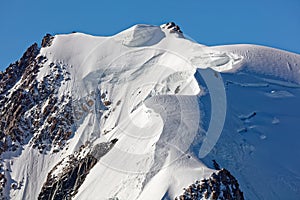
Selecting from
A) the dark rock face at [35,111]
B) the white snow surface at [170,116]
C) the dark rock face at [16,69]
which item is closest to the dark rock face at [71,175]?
the white snow surface at [170,116]

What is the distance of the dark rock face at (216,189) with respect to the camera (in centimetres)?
6075

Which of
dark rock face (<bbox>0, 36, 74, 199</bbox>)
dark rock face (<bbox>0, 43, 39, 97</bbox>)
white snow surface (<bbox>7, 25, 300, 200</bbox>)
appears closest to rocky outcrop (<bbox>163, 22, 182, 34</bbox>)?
white snow surface (<bbox>7, 25, 300, 200</bbox>)

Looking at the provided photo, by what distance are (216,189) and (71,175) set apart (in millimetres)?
19352

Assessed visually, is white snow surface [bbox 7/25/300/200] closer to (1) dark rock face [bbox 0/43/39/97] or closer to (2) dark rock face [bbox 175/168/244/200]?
(2) dark rock face [bbox 175/168/244/200]

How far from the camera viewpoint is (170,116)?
7200 cm

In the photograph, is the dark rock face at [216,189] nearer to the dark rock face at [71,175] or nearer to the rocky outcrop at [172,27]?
the dark rock face at [71,175]

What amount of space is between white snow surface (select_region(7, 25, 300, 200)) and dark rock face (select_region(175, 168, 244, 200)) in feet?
2.63

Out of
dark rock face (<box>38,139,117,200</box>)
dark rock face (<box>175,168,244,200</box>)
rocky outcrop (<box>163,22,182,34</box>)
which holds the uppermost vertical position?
rocky outcrop (<box>163,22,182,34</box>)

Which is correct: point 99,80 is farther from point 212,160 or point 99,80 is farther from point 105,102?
point 212,160

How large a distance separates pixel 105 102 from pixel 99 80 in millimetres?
4517

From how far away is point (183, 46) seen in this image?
301ft

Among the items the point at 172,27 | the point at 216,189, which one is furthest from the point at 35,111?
the point at 216,189

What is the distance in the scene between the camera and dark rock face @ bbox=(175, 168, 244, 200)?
60750 mm

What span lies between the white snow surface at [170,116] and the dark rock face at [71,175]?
55.8 inches
